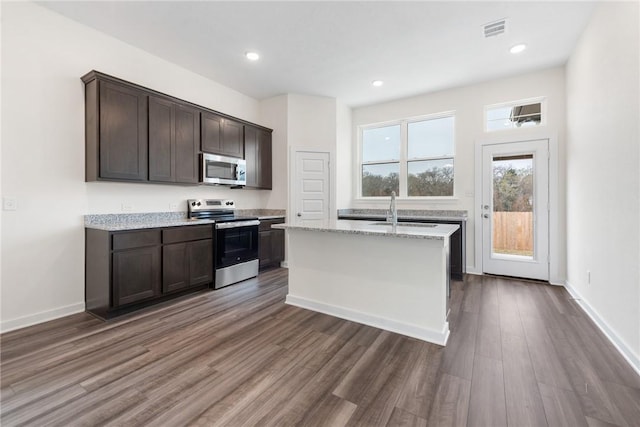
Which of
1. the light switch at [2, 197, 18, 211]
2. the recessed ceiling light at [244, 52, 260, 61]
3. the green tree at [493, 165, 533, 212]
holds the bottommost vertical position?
the light switch at [2, 197, 18, 211]

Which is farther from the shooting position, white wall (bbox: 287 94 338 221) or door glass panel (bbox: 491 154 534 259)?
white wall (bbox: 287 94 338 221)

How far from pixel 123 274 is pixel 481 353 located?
3.29 m

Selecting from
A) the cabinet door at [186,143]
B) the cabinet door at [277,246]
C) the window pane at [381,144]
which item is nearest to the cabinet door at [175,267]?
the cabinet door at [186,143]

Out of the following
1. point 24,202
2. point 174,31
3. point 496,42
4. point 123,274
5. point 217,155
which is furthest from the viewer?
point 217,155

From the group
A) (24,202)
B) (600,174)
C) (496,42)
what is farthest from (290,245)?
(496,42)

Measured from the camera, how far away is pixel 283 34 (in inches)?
126

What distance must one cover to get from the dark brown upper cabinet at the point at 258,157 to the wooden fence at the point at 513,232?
379cm

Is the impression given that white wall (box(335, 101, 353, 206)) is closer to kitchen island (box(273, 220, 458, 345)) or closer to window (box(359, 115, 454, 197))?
window (box(359, 115, 454, 197))

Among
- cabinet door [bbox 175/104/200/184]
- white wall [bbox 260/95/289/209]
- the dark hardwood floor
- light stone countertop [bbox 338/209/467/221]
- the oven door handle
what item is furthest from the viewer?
white wall [bbox 260/95/289/209]

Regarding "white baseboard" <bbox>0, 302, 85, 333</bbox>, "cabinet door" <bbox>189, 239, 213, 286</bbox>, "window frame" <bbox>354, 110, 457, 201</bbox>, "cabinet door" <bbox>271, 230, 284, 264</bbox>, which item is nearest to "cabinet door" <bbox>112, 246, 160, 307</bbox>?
"cabinet door" <bbox>189, 239, 213, 286</bbox>

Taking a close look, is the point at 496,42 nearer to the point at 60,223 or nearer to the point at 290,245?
the point at 290,245

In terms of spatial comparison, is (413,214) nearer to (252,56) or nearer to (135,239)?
(252,56)

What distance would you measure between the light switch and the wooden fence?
5.78 m

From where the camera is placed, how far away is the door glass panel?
416cm
